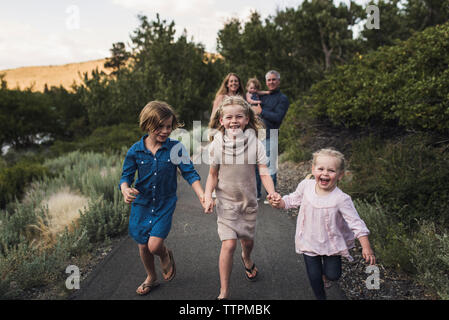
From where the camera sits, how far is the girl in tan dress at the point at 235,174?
2.90 m

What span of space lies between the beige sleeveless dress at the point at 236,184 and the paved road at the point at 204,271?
594 mm

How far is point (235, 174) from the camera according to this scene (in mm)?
2947

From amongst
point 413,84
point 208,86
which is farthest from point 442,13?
point 413,84

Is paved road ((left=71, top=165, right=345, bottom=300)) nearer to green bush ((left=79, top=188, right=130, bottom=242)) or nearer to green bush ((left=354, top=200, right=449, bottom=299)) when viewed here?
green bush ((left=79, top=188, right=130, bottom=242))

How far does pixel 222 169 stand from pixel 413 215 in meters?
2.47

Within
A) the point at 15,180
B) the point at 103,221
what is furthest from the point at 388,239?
the point at 15,180

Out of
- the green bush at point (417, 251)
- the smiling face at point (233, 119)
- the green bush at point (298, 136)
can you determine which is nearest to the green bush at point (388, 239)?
the green bush at point (417, 251)

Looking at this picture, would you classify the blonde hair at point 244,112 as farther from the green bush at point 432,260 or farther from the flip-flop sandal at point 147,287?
the green bush at point 432,260

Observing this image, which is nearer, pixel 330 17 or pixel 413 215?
pixel 413 215

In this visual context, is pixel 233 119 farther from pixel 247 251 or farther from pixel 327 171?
pixel 247 251

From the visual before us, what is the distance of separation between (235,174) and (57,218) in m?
2.95

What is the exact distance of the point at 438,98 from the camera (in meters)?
5.00

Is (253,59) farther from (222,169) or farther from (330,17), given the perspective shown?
(222,169)
